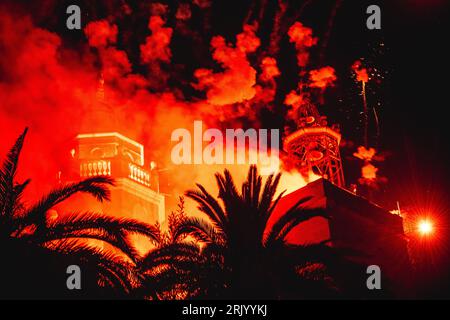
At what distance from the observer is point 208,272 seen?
17.1 m

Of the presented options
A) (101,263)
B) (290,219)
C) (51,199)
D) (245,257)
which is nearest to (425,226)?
(290,219)

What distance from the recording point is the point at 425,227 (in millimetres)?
27438

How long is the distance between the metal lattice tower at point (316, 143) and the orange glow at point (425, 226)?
419 centimetres

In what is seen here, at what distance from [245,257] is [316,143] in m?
14.8

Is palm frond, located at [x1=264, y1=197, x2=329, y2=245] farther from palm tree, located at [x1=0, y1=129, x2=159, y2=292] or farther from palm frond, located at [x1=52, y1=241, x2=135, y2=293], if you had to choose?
palm frond, located at [x1=52, y1=241, x2=135, y2=293]

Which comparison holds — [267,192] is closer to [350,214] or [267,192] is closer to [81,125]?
[350,214]

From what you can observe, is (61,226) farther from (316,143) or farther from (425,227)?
(316,143)

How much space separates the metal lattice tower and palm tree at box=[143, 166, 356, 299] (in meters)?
13.0

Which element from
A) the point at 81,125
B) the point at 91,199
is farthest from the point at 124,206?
the point at 81,125

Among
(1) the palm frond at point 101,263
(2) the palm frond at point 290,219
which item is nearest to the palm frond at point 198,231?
(2) the palm frond at point 290,219

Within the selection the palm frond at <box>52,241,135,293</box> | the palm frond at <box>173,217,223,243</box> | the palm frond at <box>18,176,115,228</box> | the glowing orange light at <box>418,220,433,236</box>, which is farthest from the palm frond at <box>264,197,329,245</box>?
the glowing orange light at <box>418,220,433,236</box>

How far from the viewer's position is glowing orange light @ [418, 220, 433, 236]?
90.1 ft

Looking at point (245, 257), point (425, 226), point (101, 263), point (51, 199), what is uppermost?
point (425, 226)
